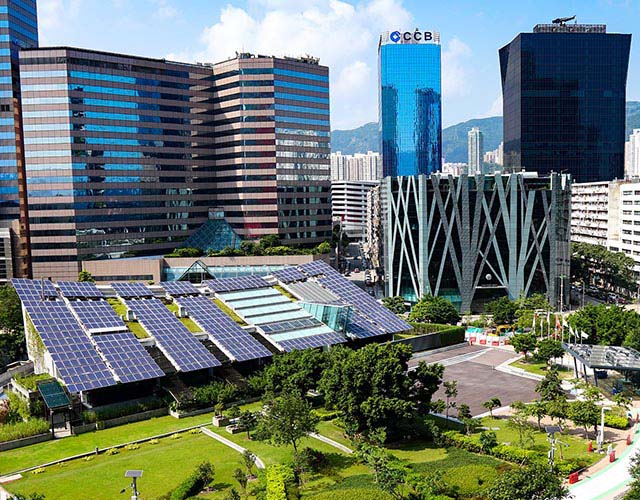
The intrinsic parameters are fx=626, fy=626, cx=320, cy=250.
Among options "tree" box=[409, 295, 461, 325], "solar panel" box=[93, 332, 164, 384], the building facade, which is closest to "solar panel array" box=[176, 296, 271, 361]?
"solar panel" box=[93, 332, 164, 384]

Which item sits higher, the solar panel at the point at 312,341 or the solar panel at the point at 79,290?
the solar panel at the point at 79,290

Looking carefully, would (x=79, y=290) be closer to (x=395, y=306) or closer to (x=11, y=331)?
(x=11, y=331)

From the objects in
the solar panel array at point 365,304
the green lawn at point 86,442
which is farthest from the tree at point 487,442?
the solar panel array at point 365,304

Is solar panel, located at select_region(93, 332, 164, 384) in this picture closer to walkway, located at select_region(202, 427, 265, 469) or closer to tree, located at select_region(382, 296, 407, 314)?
walkway, located at select_region(202, 427, 265, 469)

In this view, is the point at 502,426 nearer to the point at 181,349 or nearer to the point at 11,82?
the point at 181,349

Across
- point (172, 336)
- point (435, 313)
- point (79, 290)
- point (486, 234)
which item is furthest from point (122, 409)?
point (486, 234)

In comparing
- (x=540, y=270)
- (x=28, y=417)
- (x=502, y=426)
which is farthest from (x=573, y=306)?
(x=28, y=417)

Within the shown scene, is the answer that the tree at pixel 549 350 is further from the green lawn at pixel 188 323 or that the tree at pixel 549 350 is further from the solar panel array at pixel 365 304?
the green lawn at pixel 188 323
